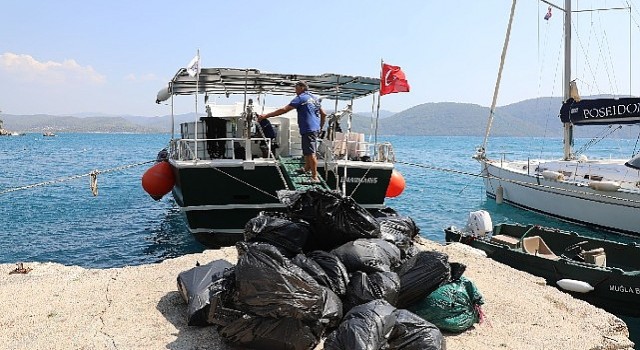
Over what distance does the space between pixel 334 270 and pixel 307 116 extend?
16.7 ft

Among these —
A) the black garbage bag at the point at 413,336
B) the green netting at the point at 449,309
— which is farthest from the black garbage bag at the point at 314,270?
the green netting at the point at 449,309

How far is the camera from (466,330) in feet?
16.3

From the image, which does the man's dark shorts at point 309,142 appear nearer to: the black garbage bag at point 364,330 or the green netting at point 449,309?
the green netting at point 449,309

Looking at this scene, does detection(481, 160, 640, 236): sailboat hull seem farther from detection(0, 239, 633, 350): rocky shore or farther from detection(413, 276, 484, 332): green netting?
detection(413, 276, 484, 332): green netting

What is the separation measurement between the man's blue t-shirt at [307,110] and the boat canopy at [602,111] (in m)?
12.1

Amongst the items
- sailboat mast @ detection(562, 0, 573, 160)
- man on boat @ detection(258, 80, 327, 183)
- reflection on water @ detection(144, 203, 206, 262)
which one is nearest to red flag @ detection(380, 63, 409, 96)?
man on boat @ detection(258, 80, 327, 183)

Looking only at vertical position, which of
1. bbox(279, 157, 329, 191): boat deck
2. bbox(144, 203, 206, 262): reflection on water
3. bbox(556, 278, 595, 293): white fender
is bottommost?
bbox(144, 203, 206, 262): reflection on water

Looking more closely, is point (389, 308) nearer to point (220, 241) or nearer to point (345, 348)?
point (345, 348)

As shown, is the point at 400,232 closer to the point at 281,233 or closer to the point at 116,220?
the point at 281,233

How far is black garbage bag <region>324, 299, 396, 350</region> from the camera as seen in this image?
145 inches

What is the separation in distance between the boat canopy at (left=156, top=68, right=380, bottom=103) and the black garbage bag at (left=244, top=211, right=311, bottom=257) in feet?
18.1

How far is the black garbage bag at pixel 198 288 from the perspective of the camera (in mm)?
4836

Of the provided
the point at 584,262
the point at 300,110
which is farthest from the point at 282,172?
the point at 584,262

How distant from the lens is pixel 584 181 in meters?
16.7
